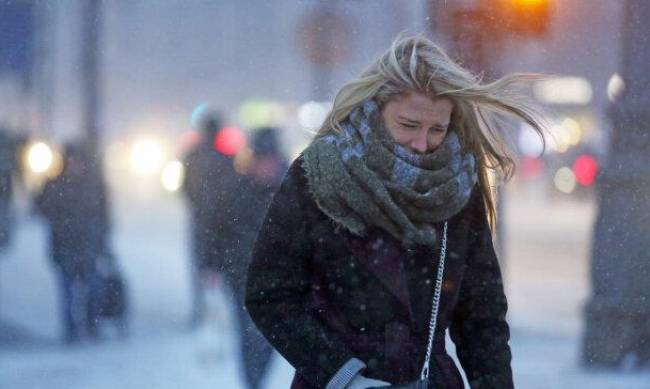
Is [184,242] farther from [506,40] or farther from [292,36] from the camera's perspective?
[506,40]

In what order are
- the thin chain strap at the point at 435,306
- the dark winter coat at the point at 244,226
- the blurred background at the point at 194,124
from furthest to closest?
1. the blurred background at the point at 194,124
2. the dark winter coat at the point at 244,226
3. the thin chain strap at the point at 435,306

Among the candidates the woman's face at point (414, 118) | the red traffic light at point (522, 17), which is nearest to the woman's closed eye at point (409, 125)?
the woman's face at point (414, 118)

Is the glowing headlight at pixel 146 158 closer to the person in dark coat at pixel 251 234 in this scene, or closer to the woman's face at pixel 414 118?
the person in dark coat at pixel 251 234

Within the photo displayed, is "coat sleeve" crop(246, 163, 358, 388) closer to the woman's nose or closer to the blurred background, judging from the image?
the woman's nose

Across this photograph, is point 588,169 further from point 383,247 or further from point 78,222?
point 383,247

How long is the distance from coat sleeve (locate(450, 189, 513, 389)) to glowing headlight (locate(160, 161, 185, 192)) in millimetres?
2992

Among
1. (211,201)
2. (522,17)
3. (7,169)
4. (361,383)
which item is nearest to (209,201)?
(211,201)

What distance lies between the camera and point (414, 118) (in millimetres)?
2504

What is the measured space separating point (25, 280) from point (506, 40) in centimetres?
287

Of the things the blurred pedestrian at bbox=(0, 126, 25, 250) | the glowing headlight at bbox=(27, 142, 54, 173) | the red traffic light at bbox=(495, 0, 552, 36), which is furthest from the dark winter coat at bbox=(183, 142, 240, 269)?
the red traffic light at bbox=(495, 0, 552, 36)

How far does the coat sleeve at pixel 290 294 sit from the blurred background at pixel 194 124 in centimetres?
275

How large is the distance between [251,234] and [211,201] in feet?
0.95

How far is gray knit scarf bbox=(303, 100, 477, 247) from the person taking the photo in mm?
2449

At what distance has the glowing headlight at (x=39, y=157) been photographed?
5609 millimetres
